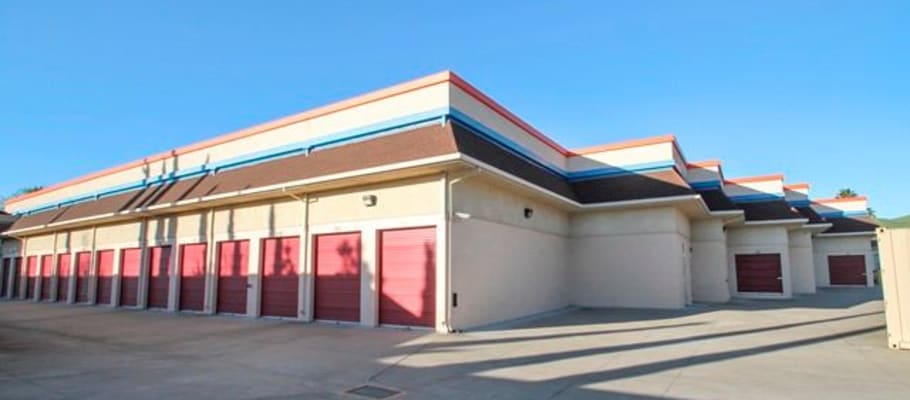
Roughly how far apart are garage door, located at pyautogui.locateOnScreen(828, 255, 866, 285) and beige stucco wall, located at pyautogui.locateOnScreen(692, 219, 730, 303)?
18.4m

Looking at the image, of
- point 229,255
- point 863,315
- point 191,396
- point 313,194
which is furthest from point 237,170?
point 863,315

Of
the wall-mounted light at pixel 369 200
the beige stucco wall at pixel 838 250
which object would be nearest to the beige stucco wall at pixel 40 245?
the wall-mounted light at pixel 369 200

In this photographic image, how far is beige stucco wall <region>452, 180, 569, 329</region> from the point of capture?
1150 centimetres

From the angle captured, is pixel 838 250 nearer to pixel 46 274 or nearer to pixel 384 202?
pixel 384 202

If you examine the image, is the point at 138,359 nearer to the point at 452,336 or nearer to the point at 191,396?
the point at 191,396

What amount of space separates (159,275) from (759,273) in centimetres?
2550

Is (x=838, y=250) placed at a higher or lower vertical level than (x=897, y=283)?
higher

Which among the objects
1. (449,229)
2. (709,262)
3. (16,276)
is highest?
(449,229)

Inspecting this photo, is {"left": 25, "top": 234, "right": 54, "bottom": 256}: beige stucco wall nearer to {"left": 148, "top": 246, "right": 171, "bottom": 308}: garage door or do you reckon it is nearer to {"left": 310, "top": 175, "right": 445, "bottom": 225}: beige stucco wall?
{"left": 148, "top": 246, "right": 171, "bottom": 308}: garage door

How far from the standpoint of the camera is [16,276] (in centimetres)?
2727

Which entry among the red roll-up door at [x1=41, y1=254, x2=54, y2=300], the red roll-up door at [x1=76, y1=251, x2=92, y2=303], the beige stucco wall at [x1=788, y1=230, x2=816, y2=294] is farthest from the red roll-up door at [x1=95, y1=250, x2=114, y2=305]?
the beige stucco wall at [x1=788, y1=230, x2=816, y2=294]

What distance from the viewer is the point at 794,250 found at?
2847cm

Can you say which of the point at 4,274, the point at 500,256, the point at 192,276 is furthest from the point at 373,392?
the point at 4,274

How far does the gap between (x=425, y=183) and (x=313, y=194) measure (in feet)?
11.9
